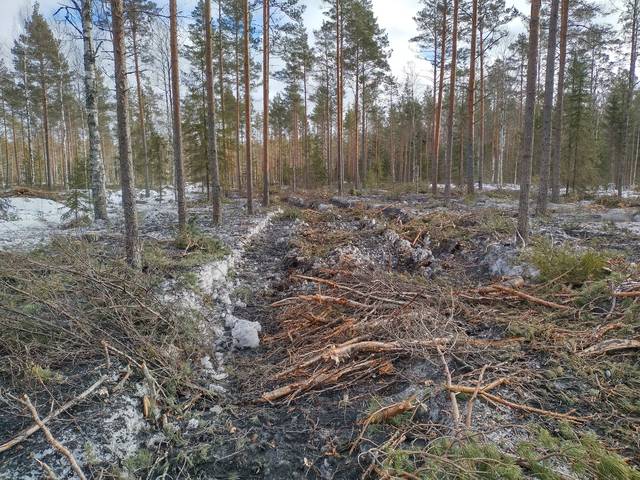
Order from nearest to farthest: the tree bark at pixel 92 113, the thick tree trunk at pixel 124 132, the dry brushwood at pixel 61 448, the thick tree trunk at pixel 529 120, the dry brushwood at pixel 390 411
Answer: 1. the dry brushwood at pixel 61 448
2. the dry brushwood at pixel 390 411
3. the thick tree trunk at pixel 124 132
4. the thick tree trunk at pixel 529 120
5. the tree bark at pixel 92 113

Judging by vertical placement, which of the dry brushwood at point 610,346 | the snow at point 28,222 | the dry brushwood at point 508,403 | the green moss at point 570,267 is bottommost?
the dry brushwood at point 508,403

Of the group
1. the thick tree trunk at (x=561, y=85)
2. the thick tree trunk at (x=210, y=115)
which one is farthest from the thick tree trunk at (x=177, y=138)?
the thick tree trunk at (x=561, y=85)

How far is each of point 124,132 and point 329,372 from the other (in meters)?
4.85

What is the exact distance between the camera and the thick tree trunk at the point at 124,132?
529 cm

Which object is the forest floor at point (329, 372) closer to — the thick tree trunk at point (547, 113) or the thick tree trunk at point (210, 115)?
the thick tree trunk at point (210, 115)

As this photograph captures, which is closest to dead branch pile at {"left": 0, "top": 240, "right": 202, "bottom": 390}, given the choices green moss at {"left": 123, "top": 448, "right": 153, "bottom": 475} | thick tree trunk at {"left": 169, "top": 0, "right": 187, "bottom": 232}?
green moss at {"left": 123, "top": 448, "right": 153, "bottom": 475}

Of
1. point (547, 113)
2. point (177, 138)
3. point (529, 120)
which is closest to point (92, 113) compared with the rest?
→ point (177, 138)

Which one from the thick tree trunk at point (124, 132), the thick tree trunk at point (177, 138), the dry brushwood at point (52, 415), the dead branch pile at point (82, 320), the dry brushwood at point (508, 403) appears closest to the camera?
the dry brushwood at point (52, 415)

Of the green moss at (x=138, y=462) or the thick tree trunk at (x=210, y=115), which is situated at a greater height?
the thick tree trunk at (x=210, y=115)

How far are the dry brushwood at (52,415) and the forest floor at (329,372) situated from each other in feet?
0.17

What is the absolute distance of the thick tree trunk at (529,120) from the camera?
6.28 m

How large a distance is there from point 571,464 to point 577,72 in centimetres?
2582

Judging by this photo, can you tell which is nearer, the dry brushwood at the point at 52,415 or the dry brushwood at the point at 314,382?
the dry brushwood at the point at 52,415

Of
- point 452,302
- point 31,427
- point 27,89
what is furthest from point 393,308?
point 27,89
